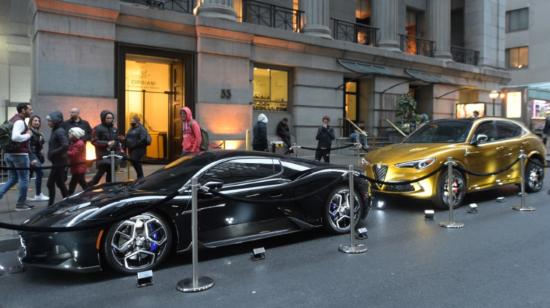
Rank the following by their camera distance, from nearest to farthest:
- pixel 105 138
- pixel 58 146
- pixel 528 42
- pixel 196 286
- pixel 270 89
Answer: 1. pixel 196 286
2. pixel 58 146
3. pixel 105 138
4. pixel 270 89
5. pixel 528 42

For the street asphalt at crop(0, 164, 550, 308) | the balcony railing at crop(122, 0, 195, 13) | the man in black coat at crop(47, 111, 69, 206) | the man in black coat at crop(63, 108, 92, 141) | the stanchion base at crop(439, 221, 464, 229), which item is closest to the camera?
the street asphalt at crop(0, 164, 550, 308)

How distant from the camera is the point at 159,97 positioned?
16266mm

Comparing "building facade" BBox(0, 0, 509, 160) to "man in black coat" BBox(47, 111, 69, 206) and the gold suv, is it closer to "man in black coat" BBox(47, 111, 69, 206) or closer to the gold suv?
"man in black coat" BBox(47, 111, 69, 206)

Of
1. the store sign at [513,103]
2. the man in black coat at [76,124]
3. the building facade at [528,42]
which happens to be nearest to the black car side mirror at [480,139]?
the man in black coat at [76,124]

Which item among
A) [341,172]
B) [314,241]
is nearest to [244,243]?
[314,241]

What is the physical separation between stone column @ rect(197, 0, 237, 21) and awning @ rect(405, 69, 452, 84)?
413 inches

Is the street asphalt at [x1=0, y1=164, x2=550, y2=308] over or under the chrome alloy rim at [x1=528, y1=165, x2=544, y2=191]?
under

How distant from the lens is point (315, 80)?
61.4 ft

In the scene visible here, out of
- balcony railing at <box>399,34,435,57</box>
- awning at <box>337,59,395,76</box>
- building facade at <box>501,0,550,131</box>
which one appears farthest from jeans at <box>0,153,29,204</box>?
building facade at <box>501,0,550,131</box>

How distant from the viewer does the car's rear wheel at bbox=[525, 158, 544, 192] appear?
33.4 feet

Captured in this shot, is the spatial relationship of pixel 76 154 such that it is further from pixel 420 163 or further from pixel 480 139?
pixel 480 139

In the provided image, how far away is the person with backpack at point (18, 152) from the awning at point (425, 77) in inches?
718

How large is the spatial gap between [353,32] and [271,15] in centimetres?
533

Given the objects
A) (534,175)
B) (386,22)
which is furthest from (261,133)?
(386,22)
